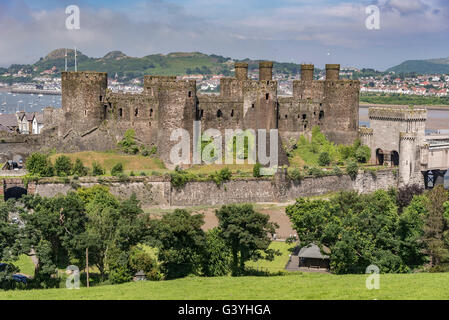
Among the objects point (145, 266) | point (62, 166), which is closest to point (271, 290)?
point (145, 266)

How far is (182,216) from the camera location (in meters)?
38.8

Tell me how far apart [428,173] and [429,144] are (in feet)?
8.77

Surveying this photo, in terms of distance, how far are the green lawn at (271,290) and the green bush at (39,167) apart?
21.6m

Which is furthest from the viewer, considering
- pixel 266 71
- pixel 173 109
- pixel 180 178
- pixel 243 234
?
pixel 266 71

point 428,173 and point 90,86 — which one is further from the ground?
point 90,86

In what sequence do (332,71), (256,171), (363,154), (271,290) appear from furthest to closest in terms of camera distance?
(332,71), (363,154), (256,171), (271,290)

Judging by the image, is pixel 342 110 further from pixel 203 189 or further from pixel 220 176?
pixel 203 189

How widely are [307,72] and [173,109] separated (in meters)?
14.3

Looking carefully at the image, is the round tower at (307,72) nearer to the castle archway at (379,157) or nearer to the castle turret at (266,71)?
the castle turret at (266,71)

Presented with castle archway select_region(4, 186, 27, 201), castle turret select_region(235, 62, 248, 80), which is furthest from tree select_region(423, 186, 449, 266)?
castle archway select_region(4, 186, 27, 201)

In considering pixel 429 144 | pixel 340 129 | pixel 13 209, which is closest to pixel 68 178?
pixel 13 209

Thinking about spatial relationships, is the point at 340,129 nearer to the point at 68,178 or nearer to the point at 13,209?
the point at 68,178

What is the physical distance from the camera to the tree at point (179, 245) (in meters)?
37.3

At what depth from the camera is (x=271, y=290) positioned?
29906 mm
